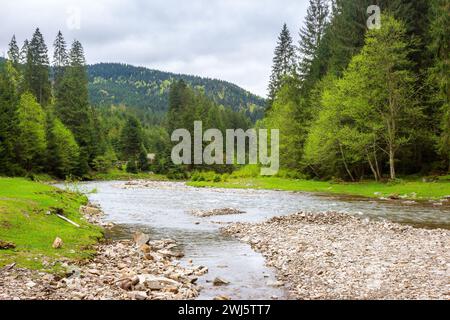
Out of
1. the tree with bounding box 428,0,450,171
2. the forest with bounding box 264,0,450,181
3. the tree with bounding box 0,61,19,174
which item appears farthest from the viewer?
the tree with bounding box 0,61,19,174

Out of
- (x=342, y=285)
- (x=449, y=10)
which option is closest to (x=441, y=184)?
(x=449, y=10)

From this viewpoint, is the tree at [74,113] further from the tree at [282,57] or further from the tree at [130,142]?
the tree at [282,57]

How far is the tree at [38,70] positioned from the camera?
338 ft

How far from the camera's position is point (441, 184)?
37.8 metres

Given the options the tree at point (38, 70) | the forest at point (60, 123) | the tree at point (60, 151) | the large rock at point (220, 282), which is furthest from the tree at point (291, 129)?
the tree at point (38, 70)

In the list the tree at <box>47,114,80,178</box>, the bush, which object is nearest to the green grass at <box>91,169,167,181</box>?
the bush

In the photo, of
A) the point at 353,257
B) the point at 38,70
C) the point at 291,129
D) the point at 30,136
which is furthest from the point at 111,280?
the point at 38,70

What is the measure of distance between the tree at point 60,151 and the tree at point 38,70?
29.6 metres

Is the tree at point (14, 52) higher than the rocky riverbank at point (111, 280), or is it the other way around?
the tree at point (14, 52)

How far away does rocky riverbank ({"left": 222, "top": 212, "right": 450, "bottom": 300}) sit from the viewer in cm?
1152

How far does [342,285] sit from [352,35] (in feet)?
166

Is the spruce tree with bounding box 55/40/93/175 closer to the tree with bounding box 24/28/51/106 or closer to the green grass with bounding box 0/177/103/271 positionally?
the tree with bounding box 24/28/51/106

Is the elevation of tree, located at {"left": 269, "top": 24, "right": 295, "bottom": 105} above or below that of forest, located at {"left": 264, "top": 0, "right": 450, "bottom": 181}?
above

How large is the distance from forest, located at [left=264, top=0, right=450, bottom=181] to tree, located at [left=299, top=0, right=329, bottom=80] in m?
12.7
